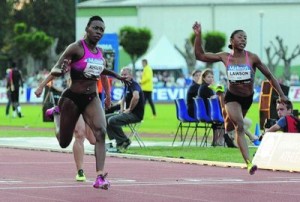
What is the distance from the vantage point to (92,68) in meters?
14.4

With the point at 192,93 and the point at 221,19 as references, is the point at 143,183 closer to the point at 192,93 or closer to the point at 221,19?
the point at 192,93

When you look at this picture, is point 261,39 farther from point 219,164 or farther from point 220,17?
point 219,164

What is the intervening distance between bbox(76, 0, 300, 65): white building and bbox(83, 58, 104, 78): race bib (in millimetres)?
75653

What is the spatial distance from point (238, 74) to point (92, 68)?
287 centimetres

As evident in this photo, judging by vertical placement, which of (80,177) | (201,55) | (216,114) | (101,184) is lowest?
(216,114)

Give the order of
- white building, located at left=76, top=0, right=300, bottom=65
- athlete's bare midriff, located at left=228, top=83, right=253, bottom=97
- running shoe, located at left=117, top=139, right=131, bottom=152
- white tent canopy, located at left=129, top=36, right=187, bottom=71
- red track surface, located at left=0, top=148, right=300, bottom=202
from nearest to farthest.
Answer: red track surface, located at left=0, top=148, right=300, bottom=202, athlete's bare midriff, located at left=228, top=83, right=253, bottom=97, running shoe, located at left=117, top=139, right=131, bottom=152, white tent canopy, located at left=129, top=36, right=187, bottom=71, white building, located at left=76, top=0, right=300, bottom=65

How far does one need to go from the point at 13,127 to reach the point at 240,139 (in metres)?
18.2

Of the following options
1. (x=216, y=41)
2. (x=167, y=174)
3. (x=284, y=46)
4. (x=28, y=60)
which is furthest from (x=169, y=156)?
(x=28, y=60)

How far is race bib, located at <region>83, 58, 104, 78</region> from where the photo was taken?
14328 millimetres

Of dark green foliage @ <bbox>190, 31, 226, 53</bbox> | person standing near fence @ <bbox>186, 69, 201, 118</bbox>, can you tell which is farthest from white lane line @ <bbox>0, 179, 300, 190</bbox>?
dark green foliage @ <bbox>190, 31, 226, 53</bbox>

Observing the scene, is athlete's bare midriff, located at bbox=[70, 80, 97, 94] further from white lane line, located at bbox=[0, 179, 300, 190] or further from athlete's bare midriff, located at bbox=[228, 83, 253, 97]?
athlete's bare midriff, located at bbox=[228, 83, 253, 97]

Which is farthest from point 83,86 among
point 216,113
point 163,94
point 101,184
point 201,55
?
point 163,94

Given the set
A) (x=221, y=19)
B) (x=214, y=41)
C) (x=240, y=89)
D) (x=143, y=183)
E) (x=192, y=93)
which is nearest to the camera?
(x=143, y=183)

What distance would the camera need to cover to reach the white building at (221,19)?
92.2m
